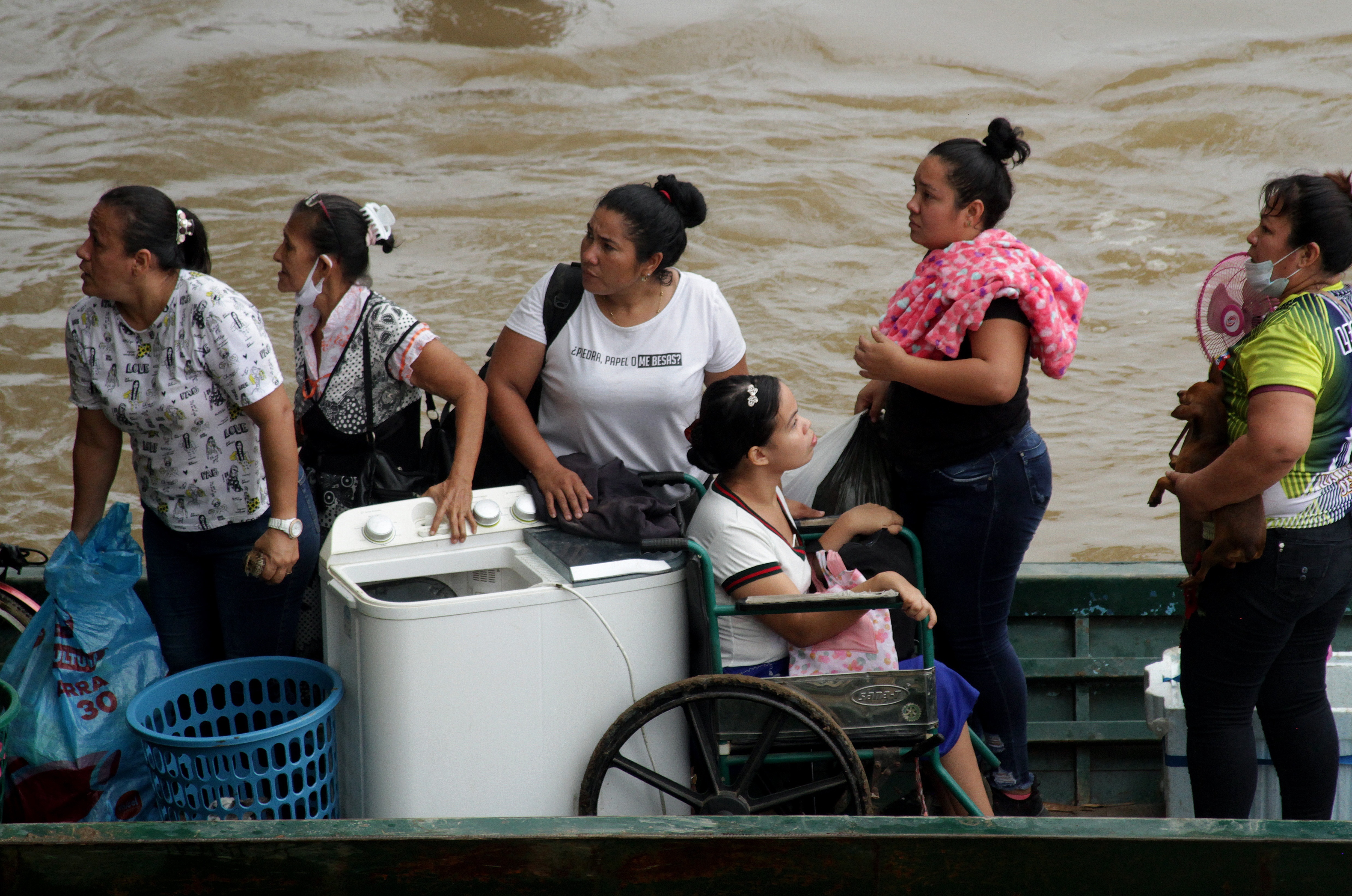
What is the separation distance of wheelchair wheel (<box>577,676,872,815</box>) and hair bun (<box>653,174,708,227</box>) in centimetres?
97

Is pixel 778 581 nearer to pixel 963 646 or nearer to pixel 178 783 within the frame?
pixel 963 646

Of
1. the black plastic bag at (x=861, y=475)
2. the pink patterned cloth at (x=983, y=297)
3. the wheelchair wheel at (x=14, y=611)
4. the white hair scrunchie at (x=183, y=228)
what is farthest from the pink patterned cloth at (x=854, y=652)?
the wheelchair wheel at (x=14, y=611)

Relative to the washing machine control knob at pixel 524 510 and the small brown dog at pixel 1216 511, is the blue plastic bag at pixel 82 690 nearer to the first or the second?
the washing machine control knob at pixel 524 510

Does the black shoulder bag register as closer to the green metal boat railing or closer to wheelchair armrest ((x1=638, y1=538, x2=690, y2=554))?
wheelchair armrest ((x1=638, y1=538, x2=690, y2=554))

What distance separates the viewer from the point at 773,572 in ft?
6.93

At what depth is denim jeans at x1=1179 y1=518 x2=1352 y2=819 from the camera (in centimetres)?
209

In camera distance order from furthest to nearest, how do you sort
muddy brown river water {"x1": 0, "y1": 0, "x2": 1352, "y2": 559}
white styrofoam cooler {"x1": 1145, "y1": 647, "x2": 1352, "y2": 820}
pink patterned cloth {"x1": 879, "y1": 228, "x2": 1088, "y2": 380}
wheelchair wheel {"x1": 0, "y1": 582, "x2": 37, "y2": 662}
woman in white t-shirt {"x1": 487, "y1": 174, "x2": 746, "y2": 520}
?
muddy brown river water {"x1": 0, "y1": 0, "x2": 1352, "y2": 559} < wheelchair wheel {"x1": 0, "y1": 582, "x2": 37, "y2": 662} < white styrofoam cooler {"x1": 1145, "y1": 647, "x2": 1352, "y2": 820} < woman in white t-shirt {"x1": 487, "y1": 174, "x2": 746, "y2": 520} < pink patterned cloth {"x1": 879, "y1": 228, "x2": 1088, "y2": 380}

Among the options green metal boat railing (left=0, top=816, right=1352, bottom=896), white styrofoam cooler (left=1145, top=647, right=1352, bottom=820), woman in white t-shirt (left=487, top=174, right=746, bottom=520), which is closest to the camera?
green metal boat railing (left=0, top=816, right=1352, bottom=896)

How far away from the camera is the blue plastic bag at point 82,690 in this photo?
2.32 meters

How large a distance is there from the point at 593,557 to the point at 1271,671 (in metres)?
1.23

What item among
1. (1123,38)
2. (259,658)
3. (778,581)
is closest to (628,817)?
(778,581)

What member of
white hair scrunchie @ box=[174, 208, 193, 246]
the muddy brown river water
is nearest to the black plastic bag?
white hair scrunchie @ box=[174, 208, 193, 246]

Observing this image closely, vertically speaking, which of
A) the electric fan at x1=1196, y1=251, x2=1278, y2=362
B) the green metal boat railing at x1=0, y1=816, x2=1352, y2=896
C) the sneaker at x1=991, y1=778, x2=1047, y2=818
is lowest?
the sneaker at x1=991, y1=778, x2=1047, y2=818

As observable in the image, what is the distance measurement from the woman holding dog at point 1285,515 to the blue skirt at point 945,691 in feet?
1.32
